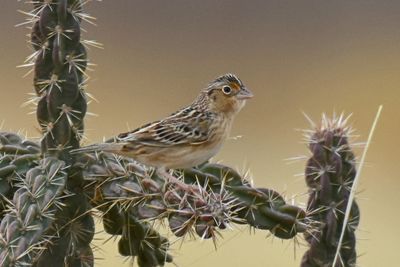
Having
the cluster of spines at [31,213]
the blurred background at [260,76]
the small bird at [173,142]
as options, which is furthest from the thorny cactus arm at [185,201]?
the blurred background at [260,76]

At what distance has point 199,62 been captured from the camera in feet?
48.3

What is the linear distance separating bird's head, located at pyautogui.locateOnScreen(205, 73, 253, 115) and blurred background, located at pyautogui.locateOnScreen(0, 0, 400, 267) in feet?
11.7

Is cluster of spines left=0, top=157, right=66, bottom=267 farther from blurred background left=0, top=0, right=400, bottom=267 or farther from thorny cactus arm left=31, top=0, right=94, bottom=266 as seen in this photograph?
blurred background left=0, top=0, right=400, bottom=267

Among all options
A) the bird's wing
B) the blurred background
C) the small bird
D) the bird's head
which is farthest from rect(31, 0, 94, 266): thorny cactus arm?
the blurred background

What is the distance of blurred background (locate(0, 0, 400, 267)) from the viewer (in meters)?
11.6

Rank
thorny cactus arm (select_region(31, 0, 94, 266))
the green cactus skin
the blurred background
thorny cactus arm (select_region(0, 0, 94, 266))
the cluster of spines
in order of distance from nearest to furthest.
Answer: the cluster of spines, thorny cactus arm (select_region(0, 0, 94, 266)), thorny cactus arm (select_region(31, 0, 94, 266)), the green cactus skin, the blurred background

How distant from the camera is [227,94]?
6.65 meters

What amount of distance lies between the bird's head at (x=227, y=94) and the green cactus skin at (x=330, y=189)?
0.36 m

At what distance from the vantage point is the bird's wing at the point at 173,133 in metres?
6.41

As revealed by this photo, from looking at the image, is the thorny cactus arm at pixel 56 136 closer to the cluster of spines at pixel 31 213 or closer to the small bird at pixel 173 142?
the cluster of spines at pixel 31 213

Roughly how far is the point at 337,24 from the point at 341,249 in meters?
9.52

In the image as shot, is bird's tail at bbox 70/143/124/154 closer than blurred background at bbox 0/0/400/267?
Yes

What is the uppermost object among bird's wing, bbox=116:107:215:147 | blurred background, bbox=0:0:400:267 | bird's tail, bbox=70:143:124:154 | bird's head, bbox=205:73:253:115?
blurred background, bbox=0:0:400:267

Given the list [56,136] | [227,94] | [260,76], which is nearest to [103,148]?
[56,136]
